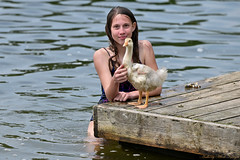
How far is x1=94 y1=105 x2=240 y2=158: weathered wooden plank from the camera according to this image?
5.36 metres

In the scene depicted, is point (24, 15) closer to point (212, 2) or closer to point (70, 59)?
point (70, 59)

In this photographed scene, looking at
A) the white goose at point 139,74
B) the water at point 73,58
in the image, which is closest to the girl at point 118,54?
the white goose at point 139,74

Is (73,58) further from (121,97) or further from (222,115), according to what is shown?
(222,115)

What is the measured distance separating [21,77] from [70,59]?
1.53 m

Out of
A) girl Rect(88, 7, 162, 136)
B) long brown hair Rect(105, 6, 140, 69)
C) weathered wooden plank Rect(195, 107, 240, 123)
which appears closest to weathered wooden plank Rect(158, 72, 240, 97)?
girl Rect(88, 7, 162, 136)

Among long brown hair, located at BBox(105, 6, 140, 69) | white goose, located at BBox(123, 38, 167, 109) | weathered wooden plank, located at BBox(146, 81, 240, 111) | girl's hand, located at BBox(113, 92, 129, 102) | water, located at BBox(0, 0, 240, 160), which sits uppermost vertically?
long brown hair, located at BBox(105, 6, 140, 69)

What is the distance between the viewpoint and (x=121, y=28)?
21.0 feet

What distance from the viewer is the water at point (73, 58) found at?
281 inches

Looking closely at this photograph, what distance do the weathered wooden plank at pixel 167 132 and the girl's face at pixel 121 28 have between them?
871 mm

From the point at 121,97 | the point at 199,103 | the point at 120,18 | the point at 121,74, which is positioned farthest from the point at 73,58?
the point at 121,74

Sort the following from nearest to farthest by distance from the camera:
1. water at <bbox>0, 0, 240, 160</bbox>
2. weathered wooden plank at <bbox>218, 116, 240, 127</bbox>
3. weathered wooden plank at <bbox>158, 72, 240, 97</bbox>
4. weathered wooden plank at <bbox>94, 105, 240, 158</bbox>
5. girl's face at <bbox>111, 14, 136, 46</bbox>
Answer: weathered wooden plank at <bbox>94, 105, 240, 158</bbox> → weathered wooden plank at <bbox>218, 116, 240, 127</bbox> → girl's face at <bbox>111, 14, 136, 46</bbox> → weathered wooden plank at <bbox>158, 72, 240, 97</bbox> → water at <bbox>0, 0, 240, 160</bbox>

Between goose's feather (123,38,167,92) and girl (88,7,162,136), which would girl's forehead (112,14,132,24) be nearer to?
girl (88,7,162,136)

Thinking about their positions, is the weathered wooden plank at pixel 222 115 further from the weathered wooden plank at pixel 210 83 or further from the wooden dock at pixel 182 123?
the weathered wooden plank at pixel 210 83

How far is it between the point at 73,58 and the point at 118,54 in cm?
497
